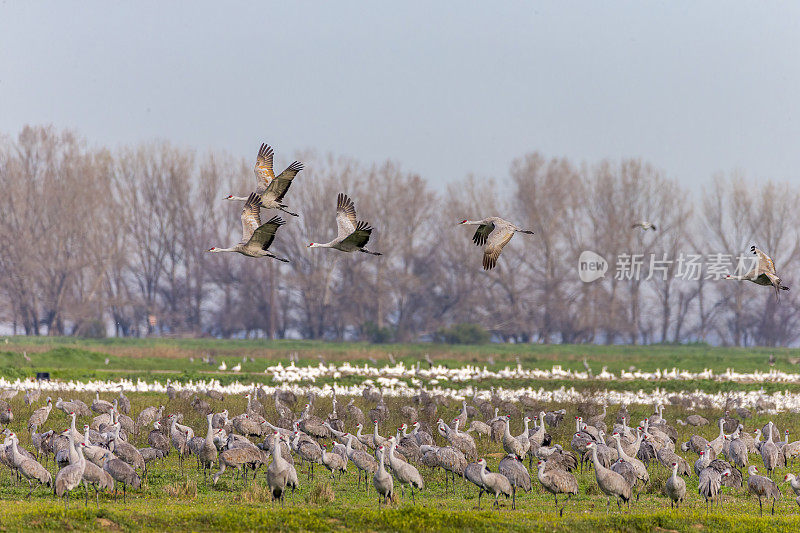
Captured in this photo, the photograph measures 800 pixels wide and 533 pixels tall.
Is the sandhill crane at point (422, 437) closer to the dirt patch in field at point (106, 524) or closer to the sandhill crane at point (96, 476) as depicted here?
the sandhill crane at point (96, 476)

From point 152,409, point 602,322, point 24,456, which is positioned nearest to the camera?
point 24,456

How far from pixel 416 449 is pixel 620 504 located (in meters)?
4.75

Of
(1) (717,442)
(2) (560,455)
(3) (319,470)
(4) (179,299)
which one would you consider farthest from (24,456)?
(4) (179,299)

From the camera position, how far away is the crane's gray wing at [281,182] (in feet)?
61.0

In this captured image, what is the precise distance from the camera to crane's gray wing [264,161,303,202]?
18.6m

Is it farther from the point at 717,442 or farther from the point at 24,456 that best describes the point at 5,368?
the point at 717,442

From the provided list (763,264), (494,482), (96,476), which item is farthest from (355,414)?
(763,264)

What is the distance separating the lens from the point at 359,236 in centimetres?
1788

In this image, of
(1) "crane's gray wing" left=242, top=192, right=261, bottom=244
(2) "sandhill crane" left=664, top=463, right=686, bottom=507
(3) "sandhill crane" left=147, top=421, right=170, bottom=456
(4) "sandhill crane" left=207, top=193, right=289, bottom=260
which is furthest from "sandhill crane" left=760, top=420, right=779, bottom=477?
(3) "sandhill crane" left=147, top=421, right=170, bottom=456

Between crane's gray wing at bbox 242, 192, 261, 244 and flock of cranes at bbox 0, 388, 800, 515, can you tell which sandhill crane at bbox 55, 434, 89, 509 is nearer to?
flock of cranes at bbox 0, 388, 800, 515

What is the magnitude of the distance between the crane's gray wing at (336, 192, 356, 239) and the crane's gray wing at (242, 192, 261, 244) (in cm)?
163

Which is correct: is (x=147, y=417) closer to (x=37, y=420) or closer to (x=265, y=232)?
(x=37, y=420)

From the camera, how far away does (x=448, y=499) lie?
63.1 feet

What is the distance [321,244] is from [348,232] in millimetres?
581
